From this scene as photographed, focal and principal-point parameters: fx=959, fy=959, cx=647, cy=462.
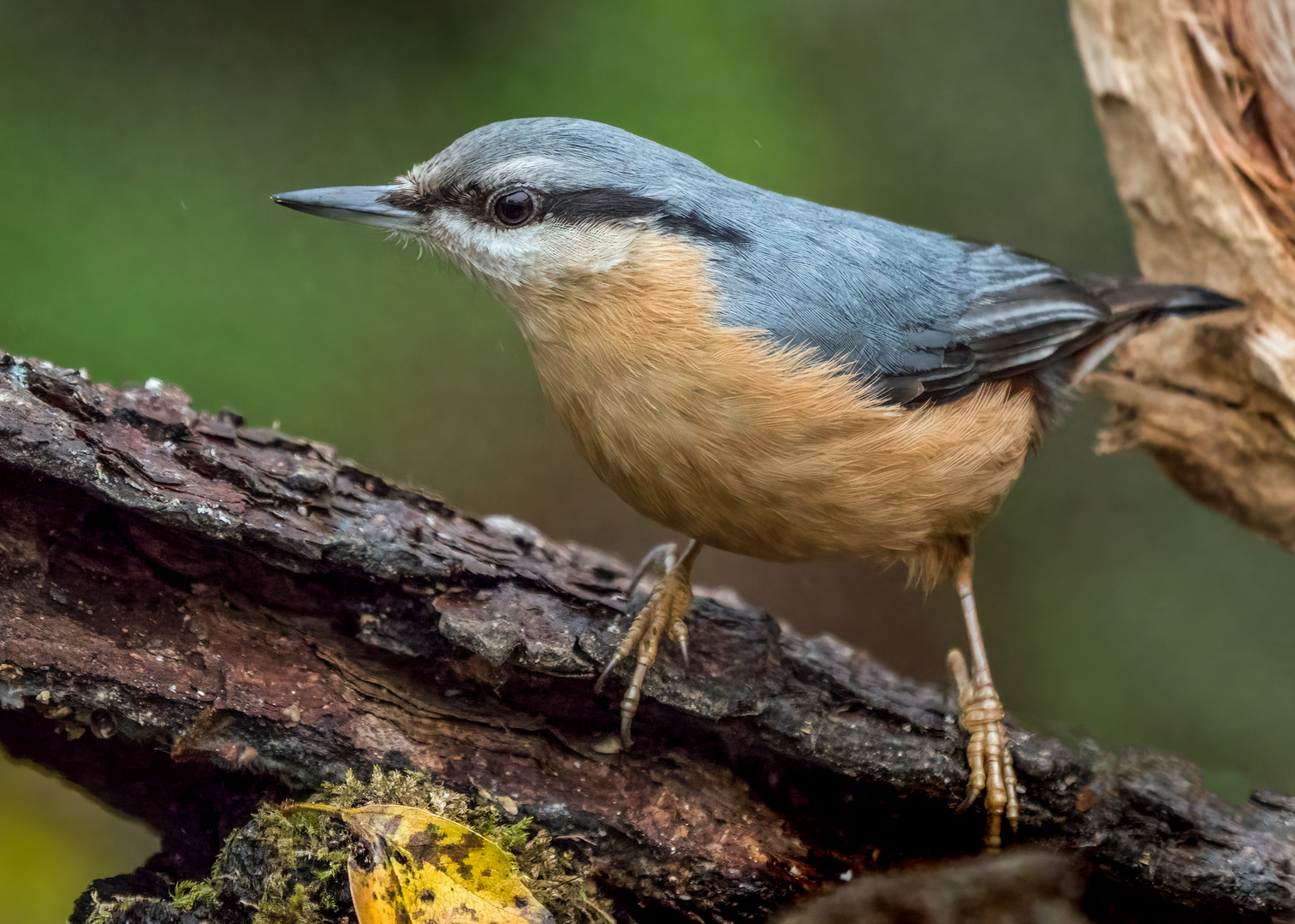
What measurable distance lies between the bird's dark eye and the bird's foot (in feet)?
4.72

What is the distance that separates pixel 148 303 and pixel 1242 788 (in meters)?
3.06

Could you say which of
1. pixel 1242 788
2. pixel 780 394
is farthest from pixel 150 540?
pixel 1242 788

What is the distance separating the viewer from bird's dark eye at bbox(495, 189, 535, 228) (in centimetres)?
196

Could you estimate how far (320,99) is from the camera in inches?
115

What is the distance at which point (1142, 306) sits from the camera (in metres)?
2.61

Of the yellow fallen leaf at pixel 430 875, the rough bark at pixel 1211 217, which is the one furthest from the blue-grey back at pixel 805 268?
the yellow fallen leaf at pixel 430 875

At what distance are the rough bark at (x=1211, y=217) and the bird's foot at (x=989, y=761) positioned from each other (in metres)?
1.26

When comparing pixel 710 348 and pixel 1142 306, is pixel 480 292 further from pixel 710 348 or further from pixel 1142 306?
pixel 1142 306

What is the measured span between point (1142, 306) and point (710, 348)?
1440 mm

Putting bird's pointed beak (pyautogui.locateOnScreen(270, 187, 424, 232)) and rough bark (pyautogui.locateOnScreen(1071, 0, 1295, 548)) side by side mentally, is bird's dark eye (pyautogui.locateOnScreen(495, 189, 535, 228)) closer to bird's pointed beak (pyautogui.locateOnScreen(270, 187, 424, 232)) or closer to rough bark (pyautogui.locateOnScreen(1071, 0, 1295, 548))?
bird's pointed beak (pyautogui.locateOnScreen(270, 187, 424, 232))

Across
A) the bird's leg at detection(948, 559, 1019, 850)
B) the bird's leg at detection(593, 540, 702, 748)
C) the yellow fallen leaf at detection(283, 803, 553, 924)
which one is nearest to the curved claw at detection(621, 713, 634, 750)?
the bird's leg at detection(593, 540, 702, 748)

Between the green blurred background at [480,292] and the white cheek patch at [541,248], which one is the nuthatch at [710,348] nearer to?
the white cheek patch at [541,248]

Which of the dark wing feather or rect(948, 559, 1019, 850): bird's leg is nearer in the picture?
rect(948, 559, 1019, 850): bird's leg

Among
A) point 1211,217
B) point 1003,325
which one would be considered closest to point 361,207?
point 1003,325
